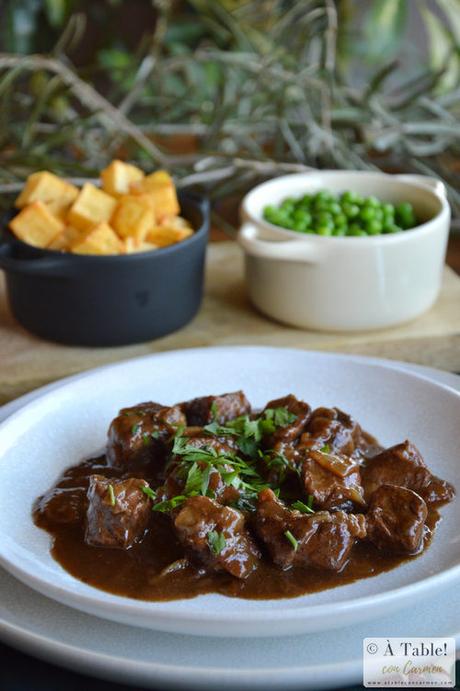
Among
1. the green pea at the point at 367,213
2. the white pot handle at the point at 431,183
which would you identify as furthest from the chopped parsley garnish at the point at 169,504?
the white pot handle at the point at 431,183

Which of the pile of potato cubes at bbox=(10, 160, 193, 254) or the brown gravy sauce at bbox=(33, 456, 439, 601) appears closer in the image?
the brown gravy sauce at bbox=(33, 456, 439, 601)

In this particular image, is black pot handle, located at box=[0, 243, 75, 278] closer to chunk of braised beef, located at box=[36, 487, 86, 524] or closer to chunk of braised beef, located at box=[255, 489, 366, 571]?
chunk of braised beef, located at box=[36, 487, 86, 524]

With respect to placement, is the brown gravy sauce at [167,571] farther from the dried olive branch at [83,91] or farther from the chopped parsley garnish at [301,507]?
the dried olive branch at [83,91]

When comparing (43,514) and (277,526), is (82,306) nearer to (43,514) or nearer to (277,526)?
(43,514)

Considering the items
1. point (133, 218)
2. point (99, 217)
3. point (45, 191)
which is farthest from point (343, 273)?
point (45, 191)

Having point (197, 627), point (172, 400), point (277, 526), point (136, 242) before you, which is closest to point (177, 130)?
point (136, 242)

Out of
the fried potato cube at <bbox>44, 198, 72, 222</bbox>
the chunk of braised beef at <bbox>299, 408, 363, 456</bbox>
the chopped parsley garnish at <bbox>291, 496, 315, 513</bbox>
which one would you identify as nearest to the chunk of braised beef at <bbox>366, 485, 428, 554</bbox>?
the chopped parsley garnish at <bbox>291, 496, 315, 513</bbox>
